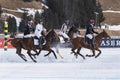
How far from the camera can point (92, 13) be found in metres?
70.5

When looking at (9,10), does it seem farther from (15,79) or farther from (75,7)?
(15,79)

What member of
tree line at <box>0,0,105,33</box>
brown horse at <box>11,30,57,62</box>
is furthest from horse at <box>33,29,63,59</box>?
tree line at <box>0,0,105,33</box>

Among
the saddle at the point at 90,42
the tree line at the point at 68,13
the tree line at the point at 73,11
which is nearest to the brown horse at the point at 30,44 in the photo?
the saddle at the point at 90,42

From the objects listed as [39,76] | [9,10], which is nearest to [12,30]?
[9,10]

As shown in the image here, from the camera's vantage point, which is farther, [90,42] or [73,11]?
[73,11]

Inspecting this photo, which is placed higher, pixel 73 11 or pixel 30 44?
pixel 30 44

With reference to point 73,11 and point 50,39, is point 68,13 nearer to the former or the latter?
point 73,11

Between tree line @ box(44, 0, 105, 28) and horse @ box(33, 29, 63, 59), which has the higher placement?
horse @ box(33, 29, 63, 59)

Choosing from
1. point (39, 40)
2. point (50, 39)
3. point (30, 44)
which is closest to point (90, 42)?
point (50, 39)

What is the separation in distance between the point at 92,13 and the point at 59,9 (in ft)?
17.5

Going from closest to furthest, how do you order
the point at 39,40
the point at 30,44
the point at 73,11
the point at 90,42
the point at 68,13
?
1. the point at 39,40
2. the point at 30,44
3. the point at 90,42
4. the point at 68,13
5. the point at 73,11

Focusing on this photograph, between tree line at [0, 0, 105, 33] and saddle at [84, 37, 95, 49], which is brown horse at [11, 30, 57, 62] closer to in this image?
saddle at [84, 37, 95, 49]

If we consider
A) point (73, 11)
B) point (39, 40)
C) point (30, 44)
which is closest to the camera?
point (39, 40)

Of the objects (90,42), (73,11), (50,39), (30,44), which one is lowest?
(73,11)
